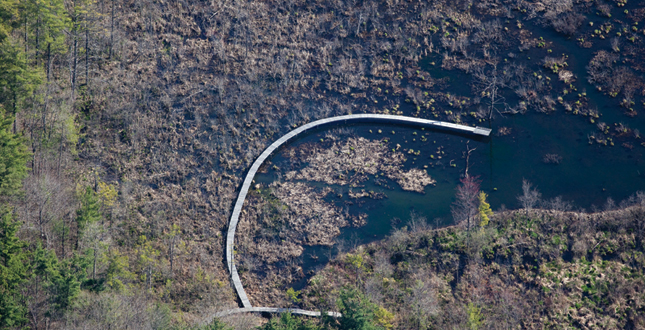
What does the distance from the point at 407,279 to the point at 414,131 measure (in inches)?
569

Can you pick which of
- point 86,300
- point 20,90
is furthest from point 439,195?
point 20,90

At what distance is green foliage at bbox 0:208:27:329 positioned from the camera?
1959 inches

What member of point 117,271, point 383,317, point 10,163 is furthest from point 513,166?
point 10,163

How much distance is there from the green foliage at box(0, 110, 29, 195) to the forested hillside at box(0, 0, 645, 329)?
16cm

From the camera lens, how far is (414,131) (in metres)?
66.3

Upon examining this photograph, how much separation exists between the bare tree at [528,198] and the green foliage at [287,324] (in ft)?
63.5

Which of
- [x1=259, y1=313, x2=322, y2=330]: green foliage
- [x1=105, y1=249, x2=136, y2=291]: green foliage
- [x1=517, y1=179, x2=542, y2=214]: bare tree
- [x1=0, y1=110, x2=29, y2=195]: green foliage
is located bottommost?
[x1=259, y1=313, x2=322, y2=330]: green foliage

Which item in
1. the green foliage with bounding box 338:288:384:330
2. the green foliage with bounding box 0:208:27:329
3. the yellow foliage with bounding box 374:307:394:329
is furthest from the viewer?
the yellow foliage with bounding box 374:307:394:329

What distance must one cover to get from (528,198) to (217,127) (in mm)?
25998

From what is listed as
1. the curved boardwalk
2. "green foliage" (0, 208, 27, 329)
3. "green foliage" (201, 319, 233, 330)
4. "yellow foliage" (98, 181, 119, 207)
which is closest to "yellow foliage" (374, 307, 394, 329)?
"green foliage" (201, 319, 233, 330)

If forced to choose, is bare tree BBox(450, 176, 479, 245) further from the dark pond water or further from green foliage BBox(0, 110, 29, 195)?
green foliage BBox(0, 110, 29, 195)

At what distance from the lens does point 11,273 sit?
5144 centimetres

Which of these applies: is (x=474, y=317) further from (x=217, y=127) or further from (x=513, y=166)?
(x=217, y=127)

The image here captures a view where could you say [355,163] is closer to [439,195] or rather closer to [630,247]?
[439,195]
